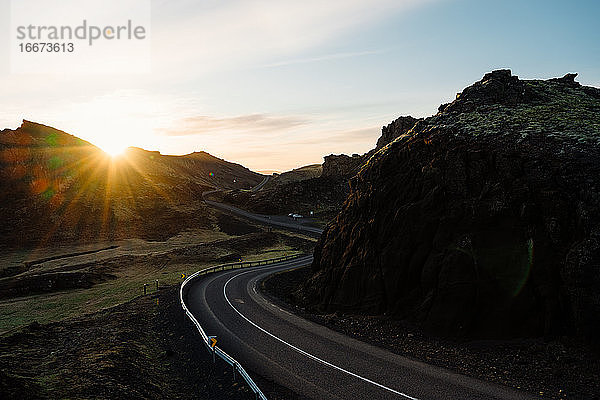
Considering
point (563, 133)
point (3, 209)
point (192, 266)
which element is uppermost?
point (563, 133)

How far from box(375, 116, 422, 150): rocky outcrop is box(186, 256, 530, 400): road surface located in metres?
87.0

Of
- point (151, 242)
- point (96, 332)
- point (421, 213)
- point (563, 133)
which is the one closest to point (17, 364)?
point (96, 332)

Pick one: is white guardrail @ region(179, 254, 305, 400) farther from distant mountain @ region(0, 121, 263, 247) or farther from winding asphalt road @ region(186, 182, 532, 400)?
distant mountain @ region(0, 121, 263, 247)

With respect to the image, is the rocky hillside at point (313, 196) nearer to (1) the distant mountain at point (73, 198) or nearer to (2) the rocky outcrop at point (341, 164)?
(2) the rocky outcrop at point (341, 164)

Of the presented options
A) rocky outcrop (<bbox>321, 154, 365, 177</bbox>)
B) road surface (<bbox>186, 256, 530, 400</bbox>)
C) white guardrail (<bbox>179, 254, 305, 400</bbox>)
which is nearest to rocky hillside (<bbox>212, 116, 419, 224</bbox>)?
rocky outcrop (<bbox>321, 154, 365, 177</bbox>)

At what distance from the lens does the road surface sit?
14180mm

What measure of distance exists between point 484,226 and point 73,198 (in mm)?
98392

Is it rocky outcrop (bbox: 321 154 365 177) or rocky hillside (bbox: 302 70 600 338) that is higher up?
rocky outcrop (bbox: 321 154 365 177)

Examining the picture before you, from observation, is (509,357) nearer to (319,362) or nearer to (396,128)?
(319,362)

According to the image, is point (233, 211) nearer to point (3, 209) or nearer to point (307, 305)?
point (3, 209)

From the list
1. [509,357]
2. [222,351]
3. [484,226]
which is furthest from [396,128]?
[222,351]

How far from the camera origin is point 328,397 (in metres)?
14.1

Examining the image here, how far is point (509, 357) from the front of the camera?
16.0m

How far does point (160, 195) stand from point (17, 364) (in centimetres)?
9862
